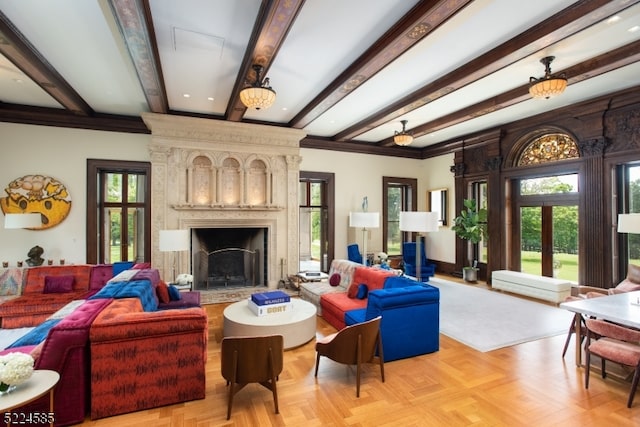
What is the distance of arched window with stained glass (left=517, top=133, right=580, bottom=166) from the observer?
5.96 metres

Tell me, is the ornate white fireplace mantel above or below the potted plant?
above

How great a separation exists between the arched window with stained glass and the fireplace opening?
5.74m

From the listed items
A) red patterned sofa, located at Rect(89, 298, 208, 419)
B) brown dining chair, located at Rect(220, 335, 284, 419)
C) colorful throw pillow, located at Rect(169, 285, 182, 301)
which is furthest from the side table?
colorful throw pillow, located at Rect(169, 285, 182, 301)

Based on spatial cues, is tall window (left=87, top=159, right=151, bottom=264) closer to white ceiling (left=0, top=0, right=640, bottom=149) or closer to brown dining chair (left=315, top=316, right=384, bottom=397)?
white ceiling (left=0, top=0, right=640, bottom=149)

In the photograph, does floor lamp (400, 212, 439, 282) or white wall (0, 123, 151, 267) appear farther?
white wall (0, 123, 151, 267)

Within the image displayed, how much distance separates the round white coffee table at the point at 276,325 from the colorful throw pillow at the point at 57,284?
2.79 m

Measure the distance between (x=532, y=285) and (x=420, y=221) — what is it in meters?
3.24

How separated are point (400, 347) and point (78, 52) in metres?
5.04

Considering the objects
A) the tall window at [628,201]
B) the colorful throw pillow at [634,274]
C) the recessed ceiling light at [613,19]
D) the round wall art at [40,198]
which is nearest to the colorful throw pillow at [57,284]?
the round wall art at [40,198]

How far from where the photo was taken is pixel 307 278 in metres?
6.34

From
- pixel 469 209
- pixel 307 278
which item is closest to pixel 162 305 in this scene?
pixel 307 278

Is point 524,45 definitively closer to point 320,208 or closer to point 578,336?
point 578,336

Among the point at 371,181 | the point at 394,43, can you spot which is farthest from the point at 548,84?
the point at 371,181

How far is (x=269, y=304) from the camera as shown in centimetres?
397
